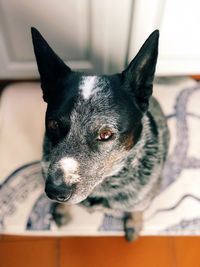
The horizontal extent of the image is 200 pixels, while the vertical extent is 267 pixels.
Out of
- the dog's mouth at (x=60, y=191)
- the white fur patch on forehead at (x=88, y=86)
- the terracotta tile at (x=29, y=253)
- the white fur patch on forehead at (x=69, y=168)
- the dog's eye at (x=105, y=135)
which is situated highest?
the white fur patch on forehead at (x=88, y=86)

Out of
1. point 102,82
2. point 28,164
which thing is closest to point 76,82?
point 102,82

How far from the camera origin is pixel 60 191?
3.90 feet

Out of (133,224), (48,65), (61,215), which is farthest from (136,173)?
(48,65)

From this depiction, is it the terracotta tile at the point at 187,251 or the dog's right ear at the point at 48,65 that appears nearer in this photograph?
the dog's right ear at the point at 48,65

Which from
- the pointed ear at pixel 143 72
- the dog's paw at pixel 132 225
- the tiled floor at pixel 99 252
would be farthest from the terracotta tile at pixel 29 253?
the pointed ear at pixel 143 72

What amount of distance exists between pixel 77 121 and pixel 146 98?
24cm

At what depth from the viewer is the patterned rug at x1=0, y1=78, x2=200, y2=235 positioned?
1.71 metres

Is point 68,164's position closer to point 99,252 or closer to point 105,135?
point 105,135

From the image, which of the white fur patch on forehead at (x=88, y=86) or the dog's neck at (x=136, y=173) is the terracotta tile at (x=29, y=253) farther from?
the white fur patch on forehead at (x=88, y=86)

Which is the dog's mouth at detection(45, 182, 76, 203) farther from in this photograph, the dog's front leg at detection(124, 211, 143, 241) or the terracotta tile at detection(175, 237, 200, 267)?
the terracotta tile at detection(175, 237, 200, 267)

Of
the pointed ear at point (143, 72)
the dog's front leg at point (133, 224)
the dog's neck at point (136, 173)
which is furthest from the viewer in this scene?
the dog's front leg at point (133, 224)

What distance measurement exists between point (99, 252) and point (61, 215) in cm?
24

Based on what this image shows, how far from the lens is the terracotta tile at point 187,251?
1.74 m

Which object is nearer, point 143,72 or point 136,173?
point 143,72
